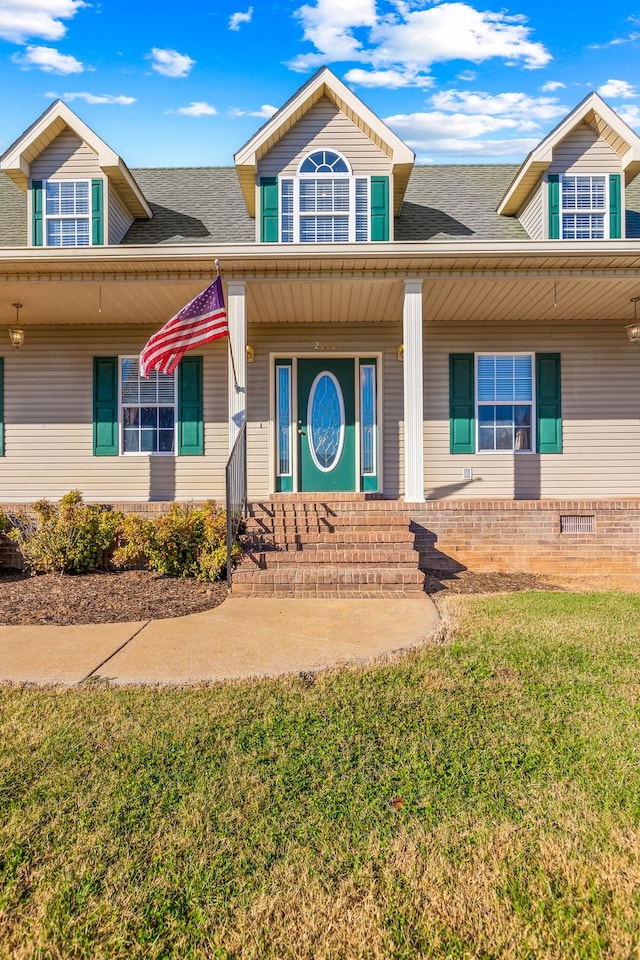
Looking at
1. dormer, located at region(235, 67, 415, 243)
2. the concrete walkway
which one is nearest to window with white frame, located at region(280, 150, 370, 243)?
dormer, located at region(235, 67, 415, 243)

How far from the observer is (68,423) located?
8.74 metres

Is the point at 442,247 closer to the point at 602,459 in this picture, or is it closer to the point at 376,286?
the point at 376,286

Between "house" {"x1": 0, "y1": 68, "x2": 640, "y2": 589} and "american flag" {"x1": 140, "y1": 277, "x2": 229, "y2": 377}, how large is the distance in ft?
2.82

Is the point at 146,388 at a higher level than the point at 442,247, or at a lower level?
lower

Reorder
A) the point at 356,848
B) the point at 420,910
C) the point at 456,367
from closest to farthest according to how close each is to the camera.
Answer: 1. the point at 420,910
2. the point at 356,848
3. the point at 456,367

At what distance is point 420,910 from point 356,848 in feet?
1.02

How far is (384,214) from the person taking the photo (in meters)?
7.79

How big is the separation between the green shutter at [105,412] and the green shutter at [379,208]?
14.1ft

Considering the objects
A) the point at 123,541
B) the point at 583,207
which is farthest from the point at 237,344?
the point at 583,207

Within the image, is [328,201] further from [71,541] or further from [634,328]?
[71,541]

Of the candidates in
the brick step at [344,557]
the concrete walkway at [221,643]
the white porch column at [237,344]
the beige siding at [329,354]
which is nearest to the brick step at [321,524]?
the brick step at [344,557]

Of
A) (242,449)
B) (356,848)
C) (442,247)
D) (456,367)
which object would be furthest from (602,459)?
(356,848)

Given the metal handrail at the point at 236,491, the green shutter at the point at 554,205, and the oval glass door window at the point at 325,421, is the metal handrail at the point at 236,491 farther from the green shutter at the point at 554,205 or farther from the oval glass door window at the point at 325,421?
the green shutter at the point at 554,205

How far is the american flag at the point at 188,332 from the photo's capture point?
20.7ft
